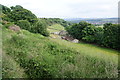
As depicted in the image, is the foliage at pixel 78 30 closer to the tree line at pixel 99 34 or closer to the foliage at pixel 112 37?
the tree line at pixel 99 34

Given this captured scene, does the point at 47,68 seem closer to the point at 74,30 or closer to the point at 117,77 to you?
the point at 117,77

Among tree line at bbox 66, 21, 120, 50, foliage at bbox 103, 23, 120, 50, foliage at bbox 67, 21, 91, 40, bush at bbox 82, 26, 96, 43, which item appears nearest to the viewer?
foliage at bbox 103, 23, 120, 50

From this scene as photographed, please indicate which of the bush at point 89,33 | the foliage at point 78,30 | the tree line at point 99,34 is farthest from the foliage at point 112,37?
the foliage at point 78,30

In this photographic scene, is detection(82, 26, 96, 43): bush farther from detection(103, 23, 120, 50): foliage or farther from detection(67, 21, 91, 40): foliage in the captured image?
detection(103, 23, 120, 50): foliage

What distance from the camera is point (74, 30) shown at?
28625 mm

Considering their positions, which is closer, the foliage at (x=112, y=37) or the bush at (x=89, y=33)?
the foliage at (x=112, y=37)

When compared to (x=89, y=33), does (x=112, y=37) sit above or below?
below

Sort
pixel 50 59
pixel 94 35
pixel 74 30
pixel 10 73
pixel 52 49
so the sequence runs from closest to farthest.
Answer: pixel 10 73
pixel 50 59
pixel 52 49
pixel 94 35
pixel 74 30

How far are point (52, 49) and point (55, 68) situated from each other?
233cm

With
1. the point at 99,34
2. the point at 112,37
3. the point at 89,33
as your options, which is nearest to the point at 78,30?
the point at 89,33

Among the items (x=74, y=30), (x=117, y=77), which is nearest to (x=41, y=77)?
(x=117, y=77)

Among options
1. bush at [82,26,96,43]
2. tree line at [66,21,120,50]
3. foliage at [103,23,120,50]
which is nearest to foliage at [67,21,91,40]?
tree line at [66,21,120,50]

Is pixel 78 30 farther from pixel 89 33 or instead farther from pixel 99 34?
pixel 99 34

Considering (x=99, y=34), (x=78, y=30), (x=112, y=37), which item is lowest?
(x=112, y=37)
